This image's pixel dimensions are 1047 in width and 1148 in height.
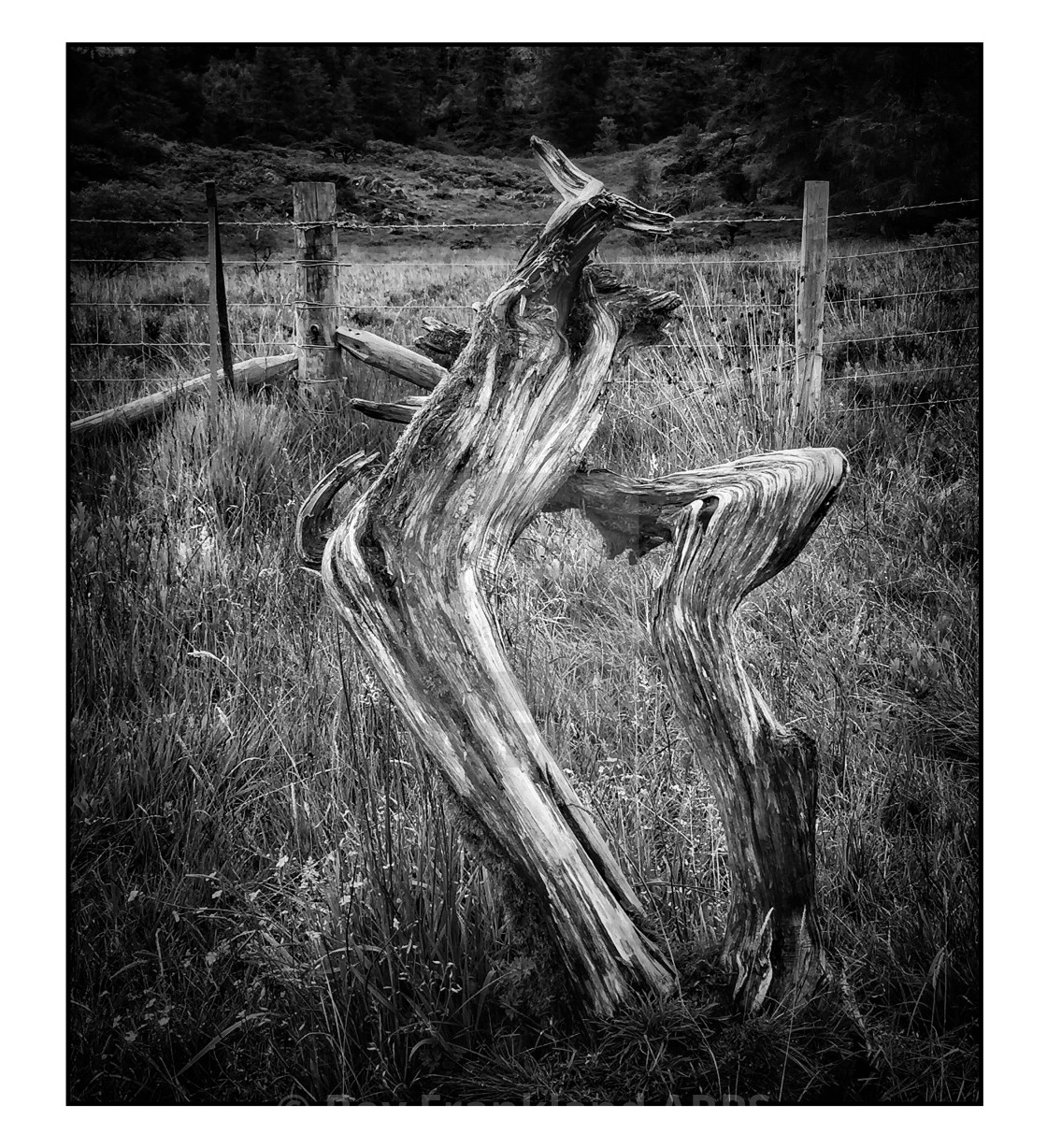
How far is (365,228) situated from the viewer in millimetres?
2160

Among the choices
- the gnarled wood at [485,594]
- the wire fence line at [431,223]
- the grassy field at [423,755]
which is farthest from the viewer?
the wire fence line at [431,223]

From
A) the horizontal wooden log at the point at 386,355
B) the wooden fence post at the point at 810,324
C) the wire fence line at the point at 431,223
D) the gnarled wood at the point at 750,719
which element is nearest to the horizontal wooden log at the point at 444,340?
the horizontal wooden log at the point at 386,355

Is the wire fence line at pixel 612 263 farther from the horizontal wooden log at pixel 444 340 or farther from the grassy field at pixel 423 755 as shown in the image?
the horizontal wooden log at pixel 444 340

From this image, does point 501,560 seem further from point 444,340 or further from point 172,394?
point 172,394

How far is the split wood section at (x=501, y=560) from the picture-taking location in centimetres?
190

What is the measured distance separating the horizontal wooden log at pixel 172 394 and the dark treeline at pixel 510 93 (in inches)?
19.2

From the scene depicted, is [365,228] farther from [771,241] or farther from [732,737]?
[732,737]

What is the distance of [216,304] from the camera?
2.20 m

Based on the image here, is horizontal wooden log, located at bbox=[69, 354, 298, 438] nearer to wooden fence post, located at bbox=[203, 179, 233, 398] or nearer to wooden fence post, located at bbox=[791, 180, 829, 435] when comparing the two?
wooden fence post, located at bbox=[203, 179, 233, 398]

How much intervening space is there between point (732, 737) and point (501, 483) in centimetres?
73

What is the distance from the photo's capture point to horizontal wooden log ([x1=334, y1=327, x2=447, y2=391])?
221 centimetres

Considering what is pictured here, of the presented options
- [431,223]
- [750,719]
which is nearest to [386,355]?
[431,223]

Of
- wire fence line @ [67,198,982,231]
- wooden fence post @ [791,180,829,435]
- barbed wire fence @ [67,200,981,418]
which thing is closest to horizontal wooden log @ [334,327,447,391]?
barbed wire fence @ [67,200,981,418]

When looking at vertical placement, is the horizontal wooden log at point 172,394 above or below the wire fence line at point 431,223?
below
